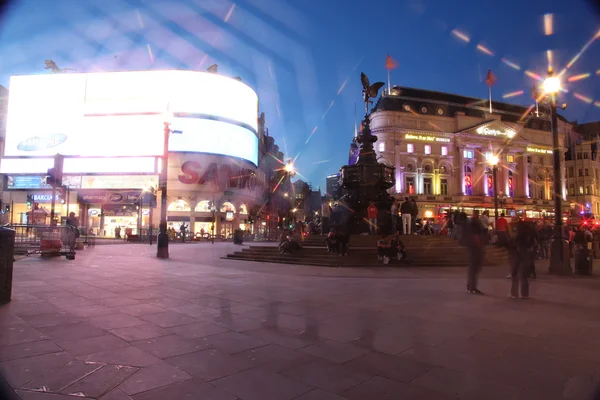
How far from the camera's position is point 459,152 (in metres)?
65.3

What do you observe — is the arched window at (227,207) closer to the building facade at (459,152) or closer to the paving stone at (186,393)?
the building facade at (459,152)

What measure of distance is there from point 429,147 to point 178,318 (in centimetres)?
6456

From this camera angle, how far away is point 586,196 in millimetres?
Result: 73312

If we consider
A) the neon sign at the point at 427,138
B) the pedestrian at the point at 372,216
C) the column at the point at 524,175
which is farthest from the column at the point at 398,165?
the pedestrian at the point at 372,216

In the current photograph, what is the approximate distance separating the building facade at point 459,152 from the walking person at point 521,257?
5305cm

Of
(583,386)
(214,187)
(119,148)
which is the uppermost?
(119,148)

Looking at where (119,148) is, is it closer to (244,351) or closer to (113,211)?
(113,211)

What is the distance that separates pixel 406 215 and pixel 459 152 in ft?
168

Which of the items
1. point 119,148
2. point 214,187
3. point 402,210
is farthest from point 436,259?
point 119,148

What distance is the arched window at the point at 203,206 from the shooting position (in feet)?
172

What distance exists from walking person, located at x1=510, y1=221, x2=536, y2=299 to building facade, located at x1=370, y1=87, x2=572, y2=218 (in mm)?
53047

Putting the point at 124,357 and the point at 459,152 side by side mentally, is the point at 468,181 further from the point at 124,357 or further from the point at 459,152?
the point at 124,357

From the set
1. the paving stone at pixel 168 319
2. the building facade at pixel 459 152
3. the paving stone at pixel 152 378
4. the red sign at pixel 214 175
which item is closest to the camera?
the paving stone at pixel 152 378

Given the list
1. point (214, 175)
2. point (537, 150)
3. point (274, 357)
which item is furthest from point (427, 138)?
point (274, 357)
